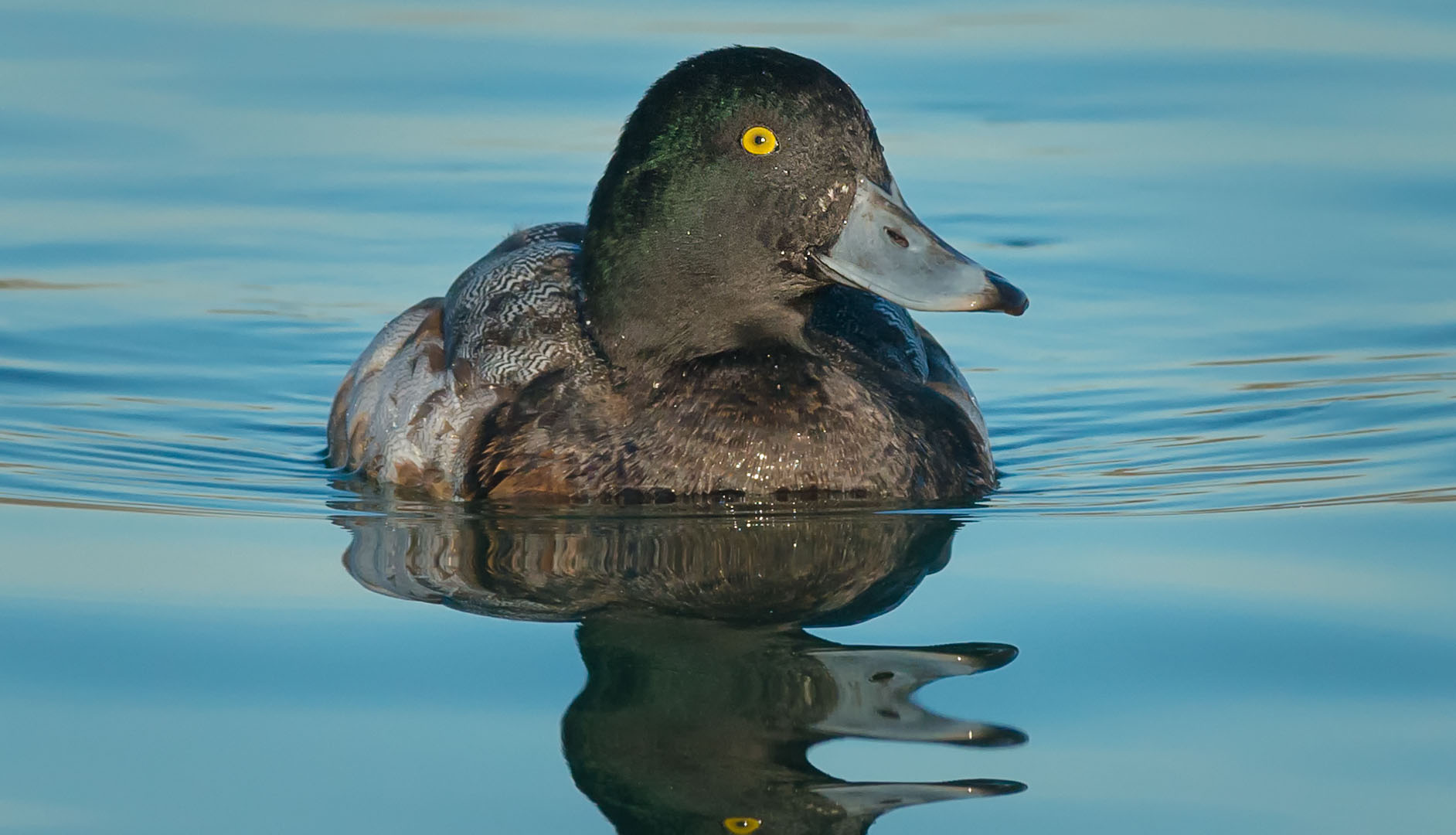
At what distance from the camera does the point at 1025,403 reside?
9516 millimetres

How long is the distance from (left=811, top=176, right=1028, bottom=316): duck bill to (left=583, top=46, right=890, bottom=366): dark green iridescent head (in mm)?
58

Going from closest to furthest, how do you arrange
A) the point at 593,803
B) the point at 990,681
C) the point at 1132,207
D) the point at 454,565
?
the point at 593,803, the point at 990,681, the point at 454,565, the point at 1132,207

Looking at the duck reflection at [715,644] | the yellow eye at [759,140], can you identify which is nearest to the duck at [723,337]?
the yellow eye at [759,140]

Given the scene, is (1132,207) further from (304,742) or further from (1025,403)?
(304,742)

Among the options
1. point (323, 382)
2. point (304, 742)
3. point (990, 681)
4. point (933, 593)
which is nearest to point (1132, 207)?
point (323, 382)

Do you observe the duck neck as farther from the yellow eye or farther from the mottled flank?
the yellow eye

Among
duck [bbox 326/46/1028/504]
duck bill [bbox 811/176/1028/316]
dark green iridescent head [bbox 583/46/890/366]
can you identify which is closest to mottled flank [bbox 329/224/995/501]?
duck [bbox 326/46/1028/504]

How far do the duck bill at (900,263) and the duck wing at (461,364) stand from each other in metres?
1.07

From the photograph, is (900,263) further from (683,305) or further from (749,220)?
(683,305)

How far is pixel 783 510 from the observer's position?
7277 mm

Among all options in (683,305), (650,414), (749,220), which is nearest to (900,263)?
(749,220)

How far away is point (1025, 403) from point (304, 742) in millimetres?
4982

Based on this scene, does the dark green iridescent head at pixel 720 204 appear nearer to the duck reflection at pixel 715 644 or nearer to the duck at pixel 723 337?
the duck at pixel 723 337

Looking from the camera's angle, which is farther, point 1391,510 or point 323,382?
point 323,382
